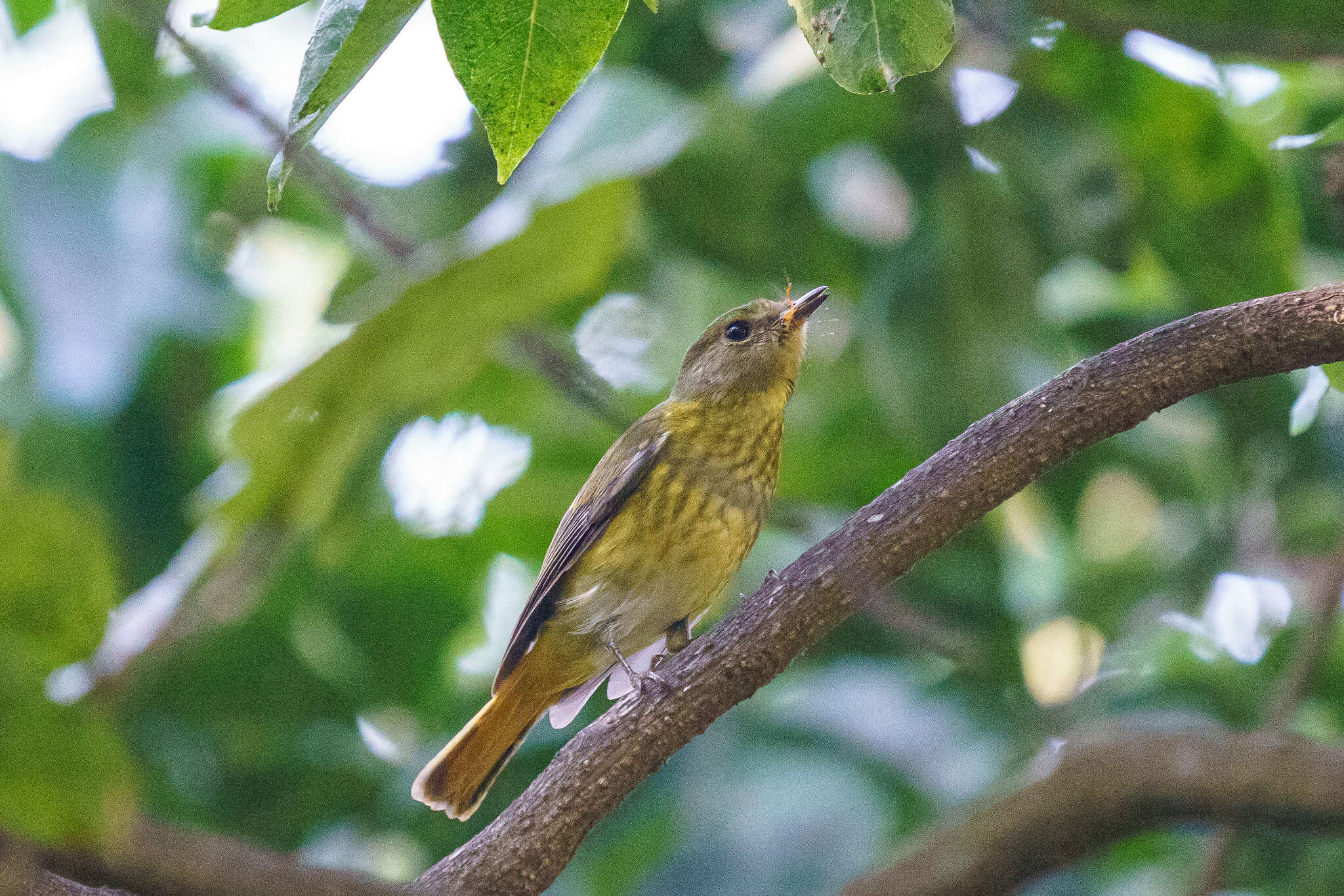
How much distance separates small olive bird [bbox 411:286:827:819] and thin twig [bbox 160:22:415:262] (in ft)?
2.61

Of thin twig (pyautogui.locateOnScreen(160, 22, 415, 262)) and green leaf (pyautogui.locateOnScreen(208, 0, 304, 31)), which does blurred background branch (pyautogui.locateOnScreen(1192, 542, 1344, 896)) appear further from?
green leaf (pyautogui.locateOnScreen(208, 0, 304, 31))

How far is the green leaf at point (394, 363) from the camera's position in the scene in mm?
2914

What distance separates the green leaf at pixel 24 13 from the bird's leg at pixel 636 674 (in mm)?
2553

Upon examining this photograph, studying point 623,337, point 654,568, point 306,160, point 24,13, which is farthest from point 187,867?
point 24,13

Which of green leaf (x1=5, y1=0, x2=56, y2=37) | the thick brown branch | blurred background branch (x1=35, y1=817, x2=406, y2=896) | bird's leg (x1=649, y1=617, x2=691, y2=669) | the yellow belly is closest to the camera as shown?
blurred background branch (x1=35, y1=817, x2=406, y2=896)

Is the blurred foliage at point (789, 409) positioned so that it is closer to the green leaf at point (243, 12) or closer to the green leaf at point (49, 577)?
the green leaf at point (243, 12)

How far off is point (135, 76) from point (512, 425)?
5.41 feet

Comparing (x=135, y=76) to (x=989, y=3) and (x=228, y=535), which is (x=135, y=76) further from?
(x=989, y=3)

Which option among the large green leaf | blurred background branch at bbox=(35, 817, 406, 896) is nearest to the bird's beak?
the large green leaf

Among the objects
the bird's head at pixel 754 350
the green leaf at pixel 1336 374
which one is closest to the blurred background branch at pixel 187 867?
the green leaf at pixel 1336 374

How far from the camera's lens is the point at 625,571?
3.41 metres

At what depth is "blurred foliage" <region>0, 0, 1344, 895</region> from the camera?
3.71 meters

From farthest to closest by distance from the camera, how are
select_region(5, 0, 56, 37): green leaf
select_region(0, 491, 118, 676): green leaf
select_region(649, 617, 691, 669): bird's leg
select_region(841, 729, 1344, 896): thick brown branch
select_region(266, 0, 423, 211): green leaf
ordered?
1. select_region(5, 0, 56, 37): green leaf
2. select_region(649, 617, 691, 669): bird's leg
3. select_region(841, 729, 1344, 896): thick brown branch
4. select_region(266, 0, 423, 211): green leaf
5. select_region(0, 491, 118, 676): green leaf

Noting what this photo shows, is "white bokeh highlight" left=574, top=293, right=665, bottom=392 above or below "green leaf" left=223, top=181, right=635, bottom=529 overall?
below
